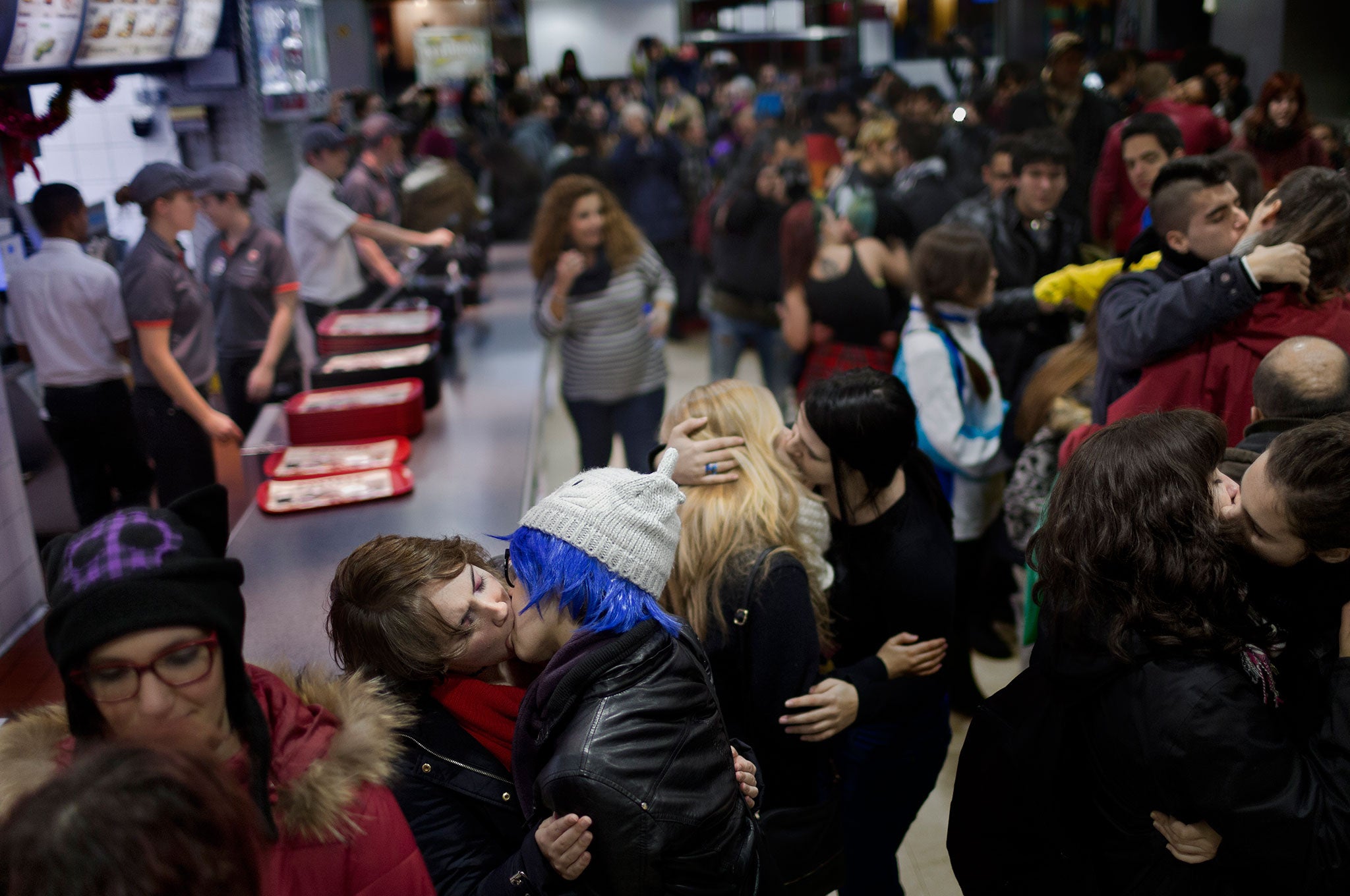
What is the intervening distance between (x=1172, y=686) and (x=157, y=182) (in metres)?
3.28

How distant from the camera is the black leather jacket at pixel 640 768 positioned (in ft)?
4.30

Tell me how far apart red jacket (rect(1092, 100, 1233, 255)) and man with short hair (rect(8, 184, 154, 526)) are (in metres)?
3.88

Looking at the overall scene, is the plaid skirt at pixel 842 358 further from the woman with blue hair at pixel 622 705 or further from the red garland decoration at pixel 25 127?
the red garland decoration at pixel 25 127

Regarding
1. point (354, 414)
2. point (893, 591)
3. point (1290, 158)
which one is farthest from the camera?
point (1290, 158)

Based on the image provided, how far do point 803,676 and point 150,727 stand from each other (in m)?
1.13

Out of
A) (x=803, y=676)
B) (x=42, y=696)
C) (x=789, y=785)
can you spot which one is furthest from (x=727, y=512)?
(x=42, y=696)

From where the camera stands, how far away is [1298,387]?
1.92 meters

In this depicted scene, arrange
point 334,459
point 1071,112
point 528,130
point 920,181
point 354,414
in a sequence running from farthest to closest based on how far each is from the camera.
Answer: point 528,130 → point 1071,112 → point 920,181 → point 354,414 → point 334,459

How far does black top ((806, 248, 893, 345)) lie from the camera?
385 cm

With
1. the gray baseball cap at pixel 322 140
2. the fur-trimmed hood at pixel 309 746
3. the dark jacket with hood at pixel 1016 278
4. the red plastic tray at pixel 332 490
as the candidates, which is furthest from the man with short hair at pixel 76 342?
the dark jacket with hood at pixel 1016 278

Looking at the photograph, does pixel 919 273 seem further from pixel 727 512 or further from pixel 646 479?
pixel 646 479

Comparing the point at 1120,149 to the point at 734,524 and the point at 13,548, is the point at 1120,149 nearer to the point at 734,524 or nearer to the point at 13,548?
the point at 734,524

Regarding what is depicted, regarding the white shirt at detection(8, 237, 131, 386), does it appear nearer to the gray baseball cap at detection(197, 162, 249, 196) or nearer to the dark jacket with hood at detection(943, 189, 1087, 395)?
the gray baseball cap at detection(197, 162, 249, 196)

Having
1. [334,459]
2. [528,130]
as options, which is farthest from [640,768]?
[528,130]
